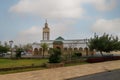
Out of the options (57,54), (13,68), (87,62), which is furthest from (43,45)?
(13,68)

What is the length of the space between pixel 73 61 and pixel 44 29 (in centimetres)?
4197

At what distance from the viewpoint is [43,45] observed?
64.2 metres

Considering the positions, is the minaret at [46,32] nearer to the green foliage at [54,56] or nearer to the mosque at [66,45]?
the mosque at [66,45]

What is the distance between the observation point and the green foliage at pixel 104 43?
40.6 metres

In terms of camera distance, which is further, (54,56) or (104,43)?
(104,43)

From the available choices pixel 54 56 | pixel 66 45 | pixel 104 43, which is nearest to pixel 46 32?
pixel 66 45

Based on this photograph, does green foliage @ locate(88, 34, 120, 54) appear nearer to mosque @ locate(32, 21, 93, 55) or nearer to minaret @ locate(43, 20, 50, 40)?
mosque @ locate(32, 21, 93, 55)

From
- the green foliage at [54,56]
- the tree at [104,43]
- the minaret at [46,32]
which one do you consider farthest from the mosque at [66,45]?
the green foliage at [54,56]

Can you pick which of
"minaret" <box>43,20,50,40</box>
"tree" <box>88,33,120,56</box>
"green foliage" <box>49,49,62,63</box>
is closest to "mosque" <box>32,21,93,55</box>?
"minaret" <box>43,20,50,40</box>

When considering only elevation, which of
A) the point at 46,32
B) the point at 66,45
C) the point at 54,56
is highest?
the point at 46,32

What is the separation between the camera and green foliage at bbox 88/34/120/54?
40562 mm

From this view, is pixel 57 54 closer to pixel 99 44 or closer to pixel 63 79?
pixel 63 79

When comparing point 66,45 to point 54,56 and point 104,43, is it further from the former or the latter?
point 54,56

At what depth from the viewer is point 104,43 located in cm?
4044
